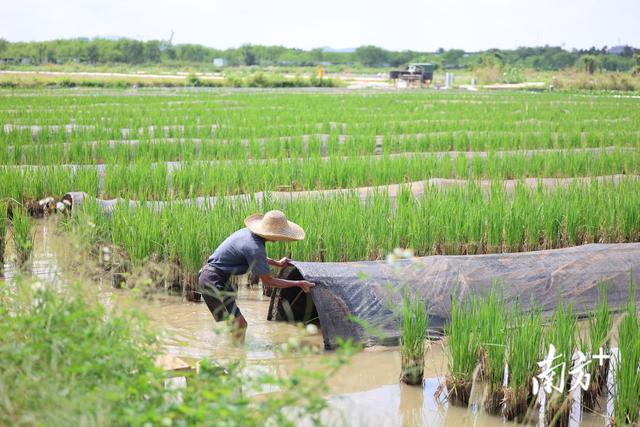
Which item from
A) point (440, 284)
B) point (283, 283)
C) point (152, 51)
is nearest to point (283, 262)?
point (283, 283)

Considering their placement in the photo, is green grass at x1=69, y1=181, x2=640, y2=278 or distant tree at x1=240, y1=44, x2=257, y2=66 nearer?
green grass at x1=69, y1=181, x2=640, y2=278

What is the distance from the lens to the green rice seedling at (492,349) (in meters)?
3.54

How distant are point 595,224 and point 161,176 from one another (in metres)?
3.78

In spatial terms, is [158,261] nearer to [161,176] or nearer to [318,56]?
[161,176]

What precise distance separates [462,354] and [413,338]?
27cm

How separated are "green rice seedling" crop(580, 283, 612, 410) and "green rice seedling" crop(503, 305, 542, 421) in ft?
0.68

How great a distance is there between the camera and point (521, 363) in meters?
3.46

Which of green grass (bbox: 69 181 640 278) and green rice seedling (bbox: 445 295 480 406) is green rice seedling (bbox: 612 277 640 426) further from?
green grass (bbox: 69 181 640 278)

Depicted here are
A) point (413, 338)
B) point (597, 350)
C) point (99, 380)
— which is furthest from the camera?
point (413, 338)

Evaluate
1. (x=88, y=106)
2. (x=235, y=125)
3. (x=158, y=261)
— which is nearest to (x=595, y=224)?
(x=158, y=261)

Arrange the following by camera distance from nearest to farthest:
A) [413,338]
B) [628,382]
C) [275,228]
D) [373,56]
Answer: [628,382]
[413,338]
[275,228]
[373,56]

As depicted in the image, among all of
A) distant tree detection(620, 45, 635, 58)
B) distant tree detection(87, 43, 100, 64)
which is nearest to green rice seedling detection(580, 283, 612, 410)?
distant tree detection(87, 43, 100, 64)

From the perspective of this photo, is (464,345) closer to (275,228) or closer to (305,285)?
(305,285)

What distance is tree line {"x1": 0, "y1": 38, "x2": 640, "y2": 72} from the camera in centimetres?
6431
